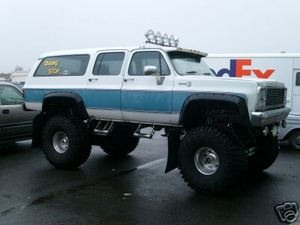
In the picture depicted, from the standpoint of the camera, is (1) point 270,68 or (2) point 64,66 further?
(1) point 270,68

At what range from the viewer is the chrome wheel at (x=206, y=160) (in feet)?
21.7

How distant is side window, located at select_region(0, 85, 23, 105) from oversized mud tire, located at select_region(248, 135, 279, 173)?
223 inches

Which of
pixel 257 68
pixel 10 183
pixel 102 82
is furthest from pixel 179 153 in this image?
pixel 257 68

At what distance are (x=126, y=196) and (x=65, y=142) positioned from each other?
2.54 meters

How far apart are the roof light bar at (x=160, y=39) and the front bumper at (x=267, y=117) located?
2.41 m

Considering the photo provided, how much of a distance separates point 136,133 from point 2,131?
Answer: 3667mm

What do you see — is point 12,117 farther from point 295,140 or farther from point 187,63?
point 295,140

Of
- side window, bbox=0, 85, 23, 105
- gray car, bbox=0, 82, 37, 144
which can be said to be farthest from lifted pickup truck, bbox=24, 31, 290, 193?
side window, bbox=0, 85, 23, 105

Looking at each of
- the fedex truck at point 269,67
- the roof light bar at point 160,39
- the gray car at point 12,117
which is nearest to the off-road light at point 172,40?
the roof light bar at point 160,39

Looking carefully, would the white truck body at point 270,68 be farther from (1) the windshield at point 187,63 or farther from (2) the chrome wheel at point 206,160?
(2) the chrome wheel at point 206,160

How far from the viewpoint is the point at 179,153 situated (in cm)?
681

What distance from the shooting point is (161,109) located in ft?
23.2

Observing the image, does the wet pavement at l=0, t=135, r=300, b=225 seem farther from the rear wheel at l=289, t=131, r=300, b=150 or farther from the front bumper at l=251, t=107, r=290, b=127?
the rear wheel at l=289, t=131, r=300, b=150

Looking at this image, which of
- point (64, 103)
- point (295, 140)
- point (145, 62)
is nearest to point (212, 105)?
point (145, 62)
